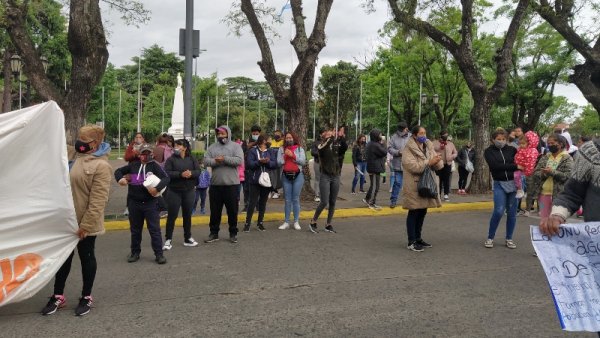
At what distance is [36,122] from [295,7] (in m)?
7.74

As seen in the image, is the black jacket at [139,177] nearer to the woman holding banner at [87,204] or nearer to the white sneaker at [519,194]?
the woman holding banner at [87,204]

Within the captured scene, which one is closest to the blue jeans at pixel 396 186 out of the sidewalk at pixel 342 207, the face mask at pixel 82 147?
the sidewalk at pixel 342 207

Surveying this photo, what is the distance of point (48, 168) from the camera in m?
4.57

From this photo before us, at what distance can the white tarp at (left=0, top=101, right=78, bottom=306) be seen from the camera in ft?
14.5

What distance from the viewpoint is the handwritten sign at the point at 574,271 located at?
2.87 metres

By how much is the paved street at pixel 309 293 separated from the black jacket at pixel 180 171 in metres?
0.96

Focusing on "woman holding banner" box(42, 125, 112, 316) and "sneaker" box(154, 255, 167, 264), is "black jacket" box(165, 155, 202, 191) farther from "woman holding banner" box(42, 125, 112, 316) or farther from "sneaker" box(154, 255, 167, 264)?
"woman holding banner" box(42, 125, 112, 316)

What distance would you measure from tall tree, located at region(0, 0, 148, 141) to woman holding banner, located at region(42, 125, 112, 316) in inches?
214

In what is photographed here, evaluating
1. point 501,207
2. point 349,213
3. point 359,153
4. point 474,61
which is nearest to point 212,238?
point 349,213

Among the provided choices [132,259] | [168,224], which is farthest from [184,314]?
[168,224]

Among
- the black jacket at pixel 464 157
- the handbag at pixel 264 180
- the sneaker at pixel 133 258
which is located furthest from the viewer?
the black jacket at pixel 464 157

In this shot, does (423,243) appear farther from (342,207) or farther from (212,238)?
(342,207)

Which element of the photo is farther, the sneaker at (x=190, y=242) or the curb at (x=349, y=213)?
the curb at (x=349, y=213)

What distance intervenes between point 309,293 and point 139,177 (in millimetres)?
2761
